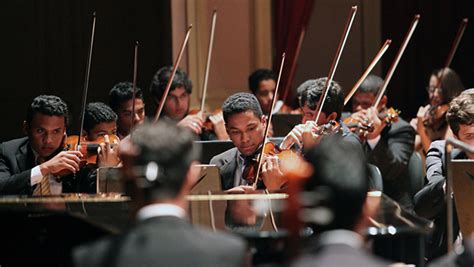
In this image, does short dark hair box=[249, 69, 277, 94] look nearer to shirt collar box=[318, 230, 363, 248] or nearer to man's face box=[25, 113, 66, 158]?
man's face box=[25, 113, 66, 158]

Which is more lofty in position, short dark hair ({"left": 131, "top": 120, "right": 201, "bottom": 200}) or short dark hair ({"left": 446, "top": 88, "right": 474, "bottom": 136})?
short dark hair ({"left": 131, "top": 120, "right": 201, "bottom": 200})

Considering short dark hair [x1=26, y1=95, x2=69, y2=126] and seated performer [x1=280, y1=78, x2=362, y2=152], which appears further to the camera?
seated performer [x1=280, y1=78, x2=362, y2=152]

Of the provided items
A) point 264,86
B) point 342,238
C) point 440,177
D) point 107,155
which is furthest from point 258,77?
point 342,238

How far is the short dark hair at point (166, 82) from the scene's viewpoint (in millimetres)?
6520

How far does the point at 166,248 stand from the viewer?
8.89 ft

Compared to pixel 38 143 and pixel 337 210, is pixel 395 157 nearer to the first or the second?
pixel 38 143

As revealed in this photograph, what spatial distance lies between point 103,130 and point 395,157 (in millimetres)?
1489

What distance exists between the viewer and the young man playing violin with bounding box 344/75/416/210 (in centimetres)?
596

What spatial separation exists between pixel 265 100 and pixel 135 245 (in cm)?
442

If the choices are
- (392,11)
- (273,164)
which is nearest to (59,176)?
(273,164)

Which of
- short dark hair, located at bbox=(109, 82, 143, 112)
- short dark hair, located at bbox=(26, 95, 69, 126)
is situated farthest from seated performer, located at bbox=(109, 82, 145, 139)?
short dark hair, located at bbox=(26, 95, 69, 126)

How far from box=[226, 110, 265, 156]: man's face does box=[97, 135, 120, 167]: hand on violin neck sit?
1.67 ft

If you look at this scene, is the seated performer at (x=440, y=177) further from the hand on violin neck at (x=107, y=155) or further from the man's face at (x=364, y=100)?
the man's face at (x=364, y=100)

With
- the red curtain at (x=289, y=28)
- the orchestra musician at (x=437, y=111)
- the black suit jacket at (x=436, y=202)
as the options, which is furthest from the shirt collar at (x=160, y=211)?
the red curtain at (x=289, y=28)
